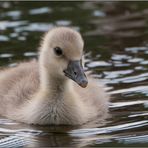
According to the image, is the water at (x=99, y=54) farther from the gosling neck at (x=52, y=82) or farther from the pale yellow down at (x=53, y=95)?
the gosling neck at (x=52, y=82)

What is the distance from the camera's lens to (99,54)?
35.1ft

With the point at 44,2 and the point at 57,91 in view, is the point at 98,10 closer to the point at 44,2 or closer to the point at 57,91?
the point at 44,2

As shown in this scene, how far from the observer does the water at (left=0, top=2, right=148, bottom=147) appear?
306 inches

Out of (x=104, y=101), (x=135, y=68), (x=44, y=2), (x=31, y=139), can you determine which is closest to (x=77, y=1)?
(x=44, y=2)

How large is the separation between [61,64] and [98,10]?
508 centimetres

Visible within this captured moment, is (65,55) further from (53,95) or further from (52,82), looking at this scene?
(53,95)

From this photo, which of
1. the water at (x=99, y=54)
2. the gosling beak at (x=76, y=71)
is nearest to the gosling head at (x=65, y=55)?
the gosling beak at (x=76, y=71)

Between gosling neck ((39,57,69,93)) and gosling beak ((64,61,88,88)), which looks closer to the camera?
gosling beak ((64,61,88,88))

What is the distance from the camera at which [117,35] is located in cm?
1181

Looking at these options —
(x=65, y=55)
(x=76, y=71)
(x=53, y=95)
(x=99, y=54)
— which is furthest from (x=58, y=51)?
(x=99, y=54)

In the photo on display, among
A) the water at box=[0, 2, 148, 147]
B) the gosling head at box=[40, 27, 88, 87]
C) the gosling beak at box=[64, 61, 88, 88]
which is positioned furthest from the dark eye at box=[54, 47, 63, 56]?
the water at box=[0, 2, 148, 147]

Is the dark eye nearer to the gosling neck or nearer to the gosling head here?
the gosling head

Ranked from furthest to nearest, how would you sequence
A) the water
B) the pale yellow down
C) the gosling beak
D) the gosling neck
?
the gosling neck
the pale yellow down
the gosling beak
the water

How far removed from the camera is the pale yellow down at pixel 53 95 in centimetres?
812
